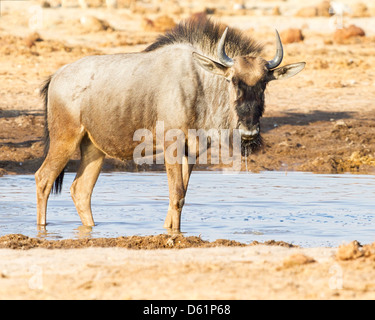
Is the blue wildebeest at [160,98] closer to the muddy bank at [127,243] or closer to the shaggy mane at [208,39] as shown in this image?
the shaggy mane at [208,39]

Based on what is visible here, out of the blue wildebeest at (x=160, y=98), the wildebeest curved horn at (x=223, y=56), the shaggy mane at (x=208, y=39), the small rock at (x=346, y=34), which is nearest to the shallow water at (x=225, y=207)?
the blue wildebeest at (x=160, y=98)

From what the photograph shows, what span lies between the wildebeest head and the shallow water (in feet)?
3.04

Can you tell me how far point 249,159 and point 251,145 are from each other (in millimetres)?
4715

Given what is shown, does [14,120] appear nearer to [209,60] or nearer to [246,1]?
[209,60]

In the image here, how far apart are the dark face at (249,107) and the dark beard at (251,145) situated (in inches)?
2.9

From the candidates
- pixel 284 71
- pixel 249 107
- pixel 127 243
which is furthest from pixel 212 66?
pixel 127 243

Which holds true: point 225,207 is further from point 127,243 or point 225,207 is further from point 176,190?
point 127,243

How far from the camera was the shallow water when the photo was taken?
667 centimetres

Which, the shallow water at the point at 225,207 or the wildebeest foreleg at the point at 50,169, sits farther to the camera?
the wildebeest foreleg at the point at 50,169

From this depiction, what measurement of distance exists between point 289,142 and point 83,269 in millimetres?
7939

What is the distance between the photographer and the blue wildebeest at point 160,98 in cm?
629

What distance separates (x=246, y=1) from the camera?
123 ft

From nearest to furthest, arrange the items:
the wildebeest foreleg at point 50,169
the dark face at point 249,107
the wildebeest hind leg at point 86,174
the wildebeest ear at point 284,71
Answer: the dark face at point 249,107 → the wildebeest ear at point 284,71 → the wildebeest foreleg at point 50,169 → the wildebeest hind leg at point 86,174
